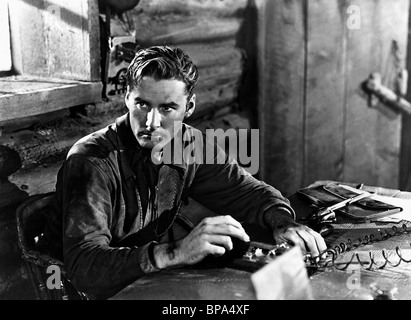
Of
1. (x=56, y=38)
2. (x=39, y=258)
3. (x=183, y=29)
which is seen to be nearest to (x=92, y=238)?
(x=39, y=258)

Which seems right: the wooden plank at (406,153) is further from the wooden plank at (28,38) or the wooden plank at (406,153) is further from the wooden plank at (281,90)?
the wooden plank at (28,38)

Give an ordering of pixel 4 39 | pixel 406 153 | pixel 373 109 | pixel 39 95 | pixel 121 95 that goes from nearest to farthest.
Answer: pixel 39 95 → pixel 4 39 → pixel 121 95 → pixel 373 109 → pixel 406 153

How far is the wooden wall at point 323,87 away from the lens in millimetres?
5515

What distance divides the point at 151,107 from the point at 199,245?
78cm

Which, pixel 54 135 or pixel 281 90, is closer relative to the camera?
pixel 54 135

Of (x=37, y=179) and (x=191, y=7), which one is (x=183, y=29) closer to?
(x=191, y=7)

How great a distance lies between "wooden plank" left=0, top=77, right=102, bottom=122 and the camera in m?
3.17

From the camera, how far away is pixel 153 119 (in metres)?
2.82

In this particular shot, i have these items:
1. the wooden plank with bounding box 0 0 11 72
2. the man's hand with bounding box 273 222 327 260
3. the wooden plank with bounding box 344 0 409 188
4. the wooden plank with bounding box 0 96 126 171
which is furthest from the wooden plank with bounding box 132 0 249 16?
the man's hand with bounding box 273 222 327 260

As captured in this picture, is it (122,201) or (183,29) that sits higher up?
(183,29)

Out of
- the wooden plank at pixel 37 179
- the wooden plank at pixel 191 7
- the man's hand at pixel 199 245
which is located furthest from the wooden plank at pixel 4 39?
the man's hand at pixel 199 245

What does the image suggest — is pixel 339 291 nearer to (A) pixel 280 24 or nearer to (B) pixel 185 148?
(B) pixel 185 148

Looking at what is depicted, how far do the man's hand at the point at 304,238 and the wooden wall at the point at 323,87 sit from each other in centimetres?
293

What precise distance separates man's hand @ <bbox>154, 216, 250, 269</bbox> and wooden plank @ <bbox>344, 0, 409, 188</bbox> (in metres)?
3.77
